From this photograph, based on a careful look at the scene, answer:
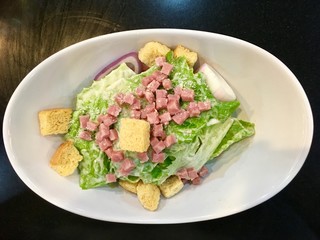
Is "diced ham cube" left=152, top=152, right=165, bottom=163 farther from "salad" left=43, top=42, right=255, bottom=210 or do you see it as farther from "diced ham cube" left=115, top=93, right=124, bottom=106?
"diced ham cube" left=115, top=93, right=124, bottom=106

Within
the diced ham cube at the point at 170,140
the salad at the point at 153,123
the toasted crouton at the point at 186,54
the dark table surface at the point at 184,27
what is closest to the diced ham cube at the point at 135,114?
the salad at the point at 153,123

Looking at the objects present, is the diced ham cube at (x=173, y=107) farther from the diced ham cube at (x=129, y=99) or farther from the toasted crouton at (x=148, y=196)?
the toasted crouton at (x=148, y=196)

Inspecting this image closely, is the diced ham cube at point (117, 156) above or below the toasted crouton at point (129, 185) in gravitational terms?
above

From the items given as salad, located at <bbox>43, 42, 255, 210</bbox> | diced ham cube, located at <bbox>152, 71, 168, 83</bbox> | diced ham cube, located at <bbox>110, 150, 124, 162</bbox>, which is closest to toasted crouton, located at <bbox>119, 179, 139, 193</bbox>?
salad, located at <bbox>43, 42, 255, 210</bbox>

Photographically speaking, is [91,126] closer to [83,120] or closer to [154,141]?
[83,120]

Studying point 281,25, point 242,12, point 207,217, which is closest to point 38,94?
point 207,217
